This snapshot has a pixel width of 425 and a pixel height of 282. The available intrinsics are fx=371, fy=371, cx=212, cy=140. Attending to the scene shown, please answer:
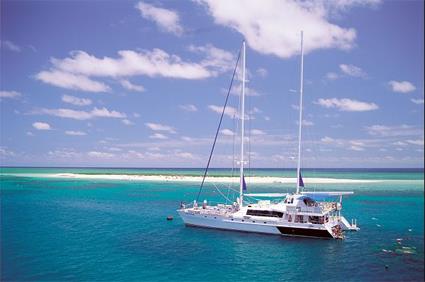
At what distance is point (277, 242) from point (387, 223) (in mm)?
17792

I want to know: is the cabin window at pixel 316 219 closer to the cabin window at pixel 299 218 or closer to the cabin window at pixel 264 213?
the cabin window at pixel 299 218

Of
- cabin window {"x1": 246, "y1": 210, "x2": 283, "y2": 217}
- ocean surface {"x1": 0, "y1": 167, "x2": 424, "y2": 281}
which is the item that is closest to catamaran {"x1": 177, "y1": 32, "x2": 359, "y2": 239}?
cabin window {"x1": 246, "y1": 210, "x2": 283, "y2": 217}

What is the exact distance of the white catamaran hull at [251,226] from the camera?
3838cm

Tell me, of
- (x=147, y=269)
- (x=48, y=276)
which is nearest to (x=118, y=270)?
(x=147, y=269)

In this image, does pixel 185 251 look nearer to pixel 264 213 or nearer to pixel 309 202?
pixel 264 213

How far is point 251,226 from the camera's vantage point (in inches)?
1582

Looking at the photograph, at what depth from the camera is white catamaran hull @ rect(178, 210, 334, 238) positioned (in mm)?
38375

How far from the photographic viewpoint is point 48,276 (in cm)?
2617

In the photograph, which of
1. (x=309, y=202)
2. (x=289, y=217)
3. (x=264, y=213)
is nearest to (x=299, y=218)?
(x=289, y=217)

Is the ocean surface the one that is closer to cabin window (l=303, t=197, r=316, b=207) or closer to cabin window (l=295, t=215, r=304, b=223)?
cabin window (l=295, t=215, r=304, b=223)

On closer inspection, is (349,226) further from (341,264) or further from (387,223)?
(341,264)

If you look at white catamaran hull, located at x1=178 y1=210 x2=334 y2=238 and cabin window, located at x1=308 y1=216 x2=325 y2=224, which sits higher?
cabin window, located at x1=308 y1=216 x2=325 y2=224

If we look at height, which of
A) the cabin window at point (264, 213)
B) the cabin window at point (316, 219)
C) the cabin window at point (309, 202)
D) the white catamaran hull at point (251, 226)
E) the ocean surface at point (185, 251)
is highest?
the cabin window at point (309, 202)

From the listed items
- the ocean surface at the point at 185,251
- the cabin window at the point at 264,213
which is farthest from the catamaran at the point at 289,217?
the ocean surface at the point at 185,251
